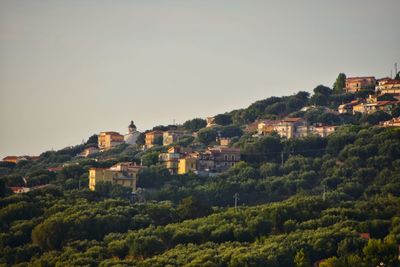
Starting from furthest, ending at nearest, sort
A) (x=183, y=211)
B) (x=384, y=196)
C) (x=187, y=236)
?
1. (x=384, y=196)
2. (x=183, y=211)
3. (x=187, y=236)

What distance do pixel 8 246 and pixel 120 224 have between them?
4758 millimetres

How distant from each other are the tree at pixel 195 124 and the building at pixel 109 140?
4.53 metres

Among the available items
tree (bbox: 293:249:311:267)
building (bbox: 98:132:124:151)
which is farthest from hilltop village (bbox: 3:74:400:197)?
tree (bbox: 293:249:311:267)

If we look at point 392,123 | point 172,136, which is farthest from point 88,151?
point 392,123

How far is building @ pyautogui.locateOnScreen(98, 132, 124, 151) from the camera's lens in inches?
3580

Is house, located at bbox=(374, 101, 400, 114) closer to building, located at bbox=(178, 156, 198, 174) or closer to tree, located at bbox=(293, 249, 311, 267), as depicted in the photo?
building, located at bbox=(178, 156, 198, 174)

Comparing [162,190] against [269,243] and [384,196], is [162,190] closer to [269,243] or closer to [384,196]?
[384,196]

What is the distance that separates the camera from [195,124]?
300ft

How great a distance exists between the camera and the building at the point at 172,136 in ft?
280

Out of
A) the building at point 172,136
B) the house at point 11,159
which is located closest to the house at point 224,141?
the building at point 172,136

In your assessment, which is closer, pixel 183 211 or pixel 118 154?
pixel 183 211

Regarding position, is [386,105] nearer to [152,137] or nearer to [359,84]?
[359,84]

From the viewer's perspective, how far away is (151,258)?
47969mm

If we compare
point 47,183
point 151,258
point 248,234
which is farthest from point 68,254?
point 47,183
